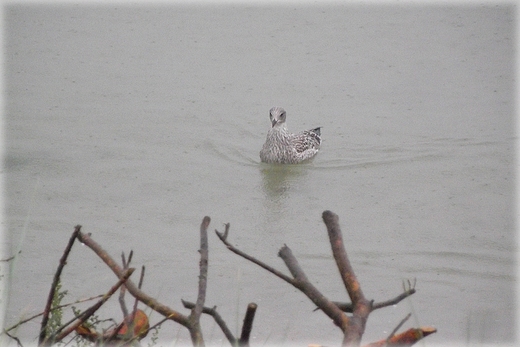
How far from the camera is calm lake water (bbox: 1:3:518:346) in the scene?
548 cm

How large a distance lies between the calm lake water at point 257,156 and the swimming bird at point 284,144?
13cm

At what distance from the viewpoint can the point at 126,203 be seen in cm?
693

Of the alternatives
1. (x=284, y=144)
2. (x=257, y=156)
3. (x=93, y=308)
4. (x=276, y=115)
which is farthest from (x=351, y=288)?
(x=276, y=115)

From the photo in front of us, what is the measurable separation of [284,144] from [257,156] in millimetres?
335

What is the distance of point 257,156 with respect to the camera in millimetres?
8758

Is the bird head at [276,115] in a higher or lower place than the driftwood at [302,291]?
higher

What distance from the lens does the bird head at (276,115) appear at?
8.85 metres

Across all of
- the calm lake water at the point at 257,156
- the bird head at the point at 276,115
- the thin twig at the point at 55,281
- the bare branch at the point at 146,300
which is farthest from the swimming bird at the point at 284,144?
the bare branch at the point at 146,300

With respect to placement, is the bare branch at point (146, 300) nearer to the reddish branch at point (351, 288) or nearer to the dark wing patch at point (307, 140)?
the reddish branch at point (351, 288)

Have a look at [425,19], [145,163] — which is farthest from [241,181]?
[425,19]

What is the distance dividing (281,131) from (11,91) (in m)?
3.10

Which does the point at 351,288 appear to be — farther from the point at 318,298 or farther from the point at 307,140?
the point at 307,140

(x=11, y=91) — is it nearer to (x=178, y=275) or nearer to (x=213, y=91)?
(x=213, y=91)

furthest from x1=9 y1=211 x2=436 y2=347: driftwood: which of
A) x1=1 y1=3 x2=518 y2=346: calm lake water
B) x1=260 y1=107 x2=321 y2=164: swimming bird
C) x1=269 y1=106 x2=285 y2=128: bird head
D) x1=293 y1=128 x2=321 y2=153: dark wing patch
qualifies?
x1=269 y1=106 x2=285 y2=128: bird head
